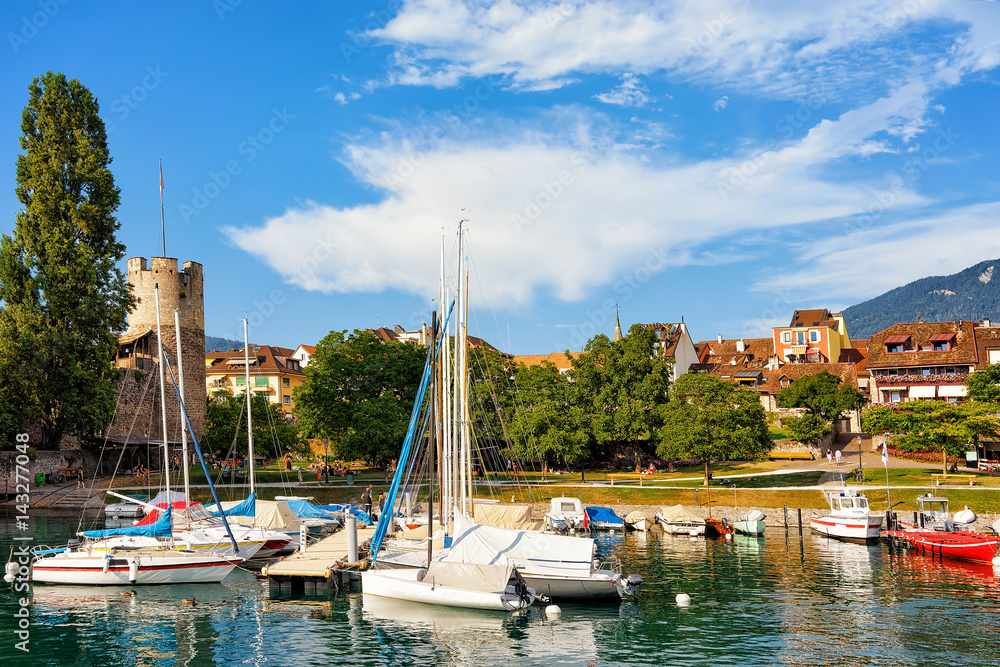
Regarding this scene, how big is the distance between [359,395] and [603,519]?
93.4ft

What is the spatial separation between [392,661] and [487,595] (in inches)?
207

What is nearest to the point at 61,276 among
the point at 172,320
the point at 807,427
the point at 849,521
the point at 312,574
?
the point at 172,320

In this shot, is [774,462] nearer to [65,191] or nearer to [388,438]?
[388,438]

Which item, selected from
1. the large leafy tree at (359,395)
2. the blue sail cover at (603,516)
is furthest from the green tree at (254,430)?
the blue sail cover at (603,516)

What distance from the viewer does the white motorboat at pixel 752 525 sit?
46.9m

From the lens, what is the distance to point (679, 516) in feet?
158

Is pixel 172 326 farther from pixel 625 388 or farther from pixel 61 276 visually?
pixel 625 388

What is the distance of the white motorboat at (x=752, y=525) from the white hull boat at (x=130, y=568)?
29970 mm

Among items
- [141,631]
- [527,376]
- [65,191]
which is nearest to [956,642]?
[141,631]

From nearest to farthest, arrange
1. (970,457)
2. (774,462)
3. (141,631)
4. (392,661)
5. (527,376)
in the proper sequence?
(392,661) → (141,631) → (970,457) → (774,462) → (527,376)

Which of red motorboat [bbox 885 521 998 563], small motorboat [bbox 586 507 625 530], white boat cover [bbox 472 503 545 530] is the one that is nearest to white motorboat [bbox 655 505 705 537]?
small motorboat [bbox 586 507 625 530]

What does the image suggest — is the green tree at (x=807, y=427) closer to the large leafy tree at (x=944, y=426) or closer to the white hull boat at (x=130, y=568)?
the large leafy tree at (x=944, y=426)

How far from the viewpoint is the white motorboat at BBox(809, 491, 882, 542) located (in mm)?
44062

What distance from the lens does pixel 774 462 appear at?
72688 mm
